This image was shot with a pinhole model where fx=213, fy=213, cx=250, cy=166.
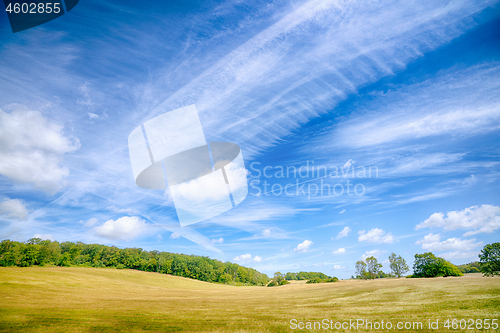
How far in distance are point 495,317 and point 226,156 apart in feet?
55.1

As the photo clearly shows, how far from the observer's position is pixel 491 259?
154 feet

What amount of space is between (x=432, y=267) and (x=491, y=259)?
1875 cm

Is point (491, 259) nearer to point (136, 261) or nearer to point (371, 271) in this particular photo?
point (371, 271)

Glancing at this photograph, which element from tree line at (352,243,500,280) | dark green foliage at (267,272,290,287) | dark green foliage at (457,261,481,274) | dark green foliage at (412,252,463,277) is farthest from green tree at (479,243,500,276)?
dark green foliage at (267,272,290,287)

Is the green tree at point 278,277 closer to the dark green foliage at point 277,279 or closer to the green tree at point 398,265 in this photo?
the dark green foliage at point 277,279

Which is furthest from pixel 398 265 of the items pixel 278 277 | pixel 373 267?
pixel 278 277

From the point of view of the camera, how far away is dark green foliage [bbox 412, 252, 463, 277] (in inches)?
2345

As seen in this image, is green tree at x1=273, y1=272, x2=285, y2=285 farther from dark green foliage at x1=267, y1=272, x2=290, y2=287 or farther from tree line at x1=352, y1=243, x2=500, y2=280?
tree line at x1=352, y1=243, x2=500, y2=280

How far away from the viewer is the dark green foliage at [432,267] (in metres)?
59.6

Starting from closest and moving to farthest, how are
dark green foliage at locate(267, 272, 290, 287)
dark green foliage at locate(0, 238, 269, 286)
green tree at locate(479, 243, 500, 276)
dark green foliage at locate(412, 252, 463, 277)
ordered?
green tree at locate(479, 243, 500, 276)
dark green foliage at locate(412, 252, 463, 277)
dark green foliage at locate(0, 238, 269, 286)
dark green foliage at locate(267, 272, 290, 287)

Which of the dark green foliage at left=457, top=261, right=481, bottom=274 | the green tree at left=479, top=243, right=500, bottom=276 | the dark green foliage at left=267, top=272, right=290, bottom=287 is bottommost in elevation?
the dark green foliage at left=267, top=272, right=290, bottom=287

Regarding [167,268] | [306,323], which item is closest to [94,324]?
[306,323]

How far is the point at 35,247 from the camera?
75875mm

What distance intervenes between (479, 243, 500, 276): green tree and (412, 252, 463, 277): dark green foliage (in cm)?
1361
